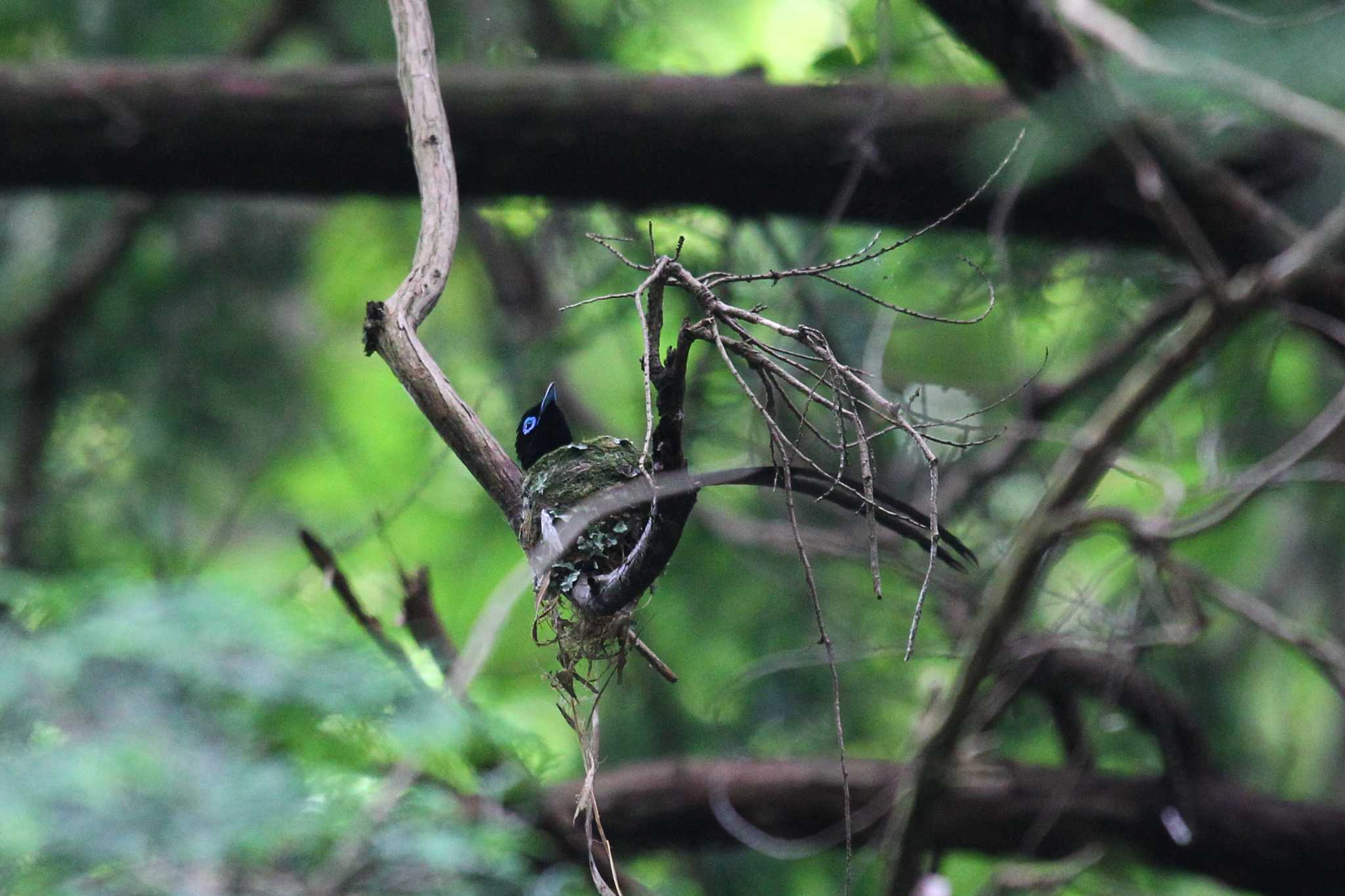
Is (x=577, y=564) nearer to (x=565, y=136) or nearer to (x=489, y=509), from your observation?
(x=565, y=136)

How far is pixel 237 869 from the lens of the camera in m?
3.42

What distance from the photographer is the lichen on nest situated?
1711 millimetres

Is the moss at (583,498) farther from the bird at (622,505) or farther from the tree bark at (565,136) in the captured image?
the tree bark at (565,136)

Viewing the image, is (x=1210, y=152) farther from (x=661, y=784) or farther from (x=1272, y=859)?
(x=661, y=784)

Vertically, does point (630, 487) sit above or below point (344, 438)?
below

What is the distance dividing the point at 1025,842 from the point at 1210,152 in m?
2.38

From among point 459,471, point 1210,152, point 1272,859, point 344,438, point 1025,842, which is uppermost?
point 344,438

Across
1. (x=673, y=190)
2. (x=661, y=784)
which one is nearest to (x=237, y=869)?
(x=661, y=784)

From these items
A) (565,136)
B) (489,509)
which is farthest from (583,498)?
(489,509)

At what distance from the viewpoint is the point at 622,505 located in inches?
57.5

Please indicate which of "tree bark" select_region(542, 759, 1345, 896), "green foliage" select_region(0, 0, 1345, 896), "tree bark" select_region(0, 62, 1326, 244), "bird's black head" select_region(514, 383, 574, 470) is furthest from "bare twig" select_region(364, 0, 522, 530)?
"tree bark" select_region(542, 759, 1345, 896)

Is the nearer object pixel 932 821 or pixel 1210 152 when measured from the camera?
pixel 932 821

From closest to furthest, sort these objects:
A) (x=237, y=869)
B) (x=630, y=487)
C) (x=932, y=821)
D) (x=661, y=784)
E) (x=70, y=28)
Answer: (x=630, y=487) → (x=932, y=821) → (x=237, y=869) → (x=661, y=784) → (x=70, y=28)

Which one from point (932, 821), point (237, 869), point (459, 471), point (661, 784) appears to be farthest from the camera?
point (459, 471)
